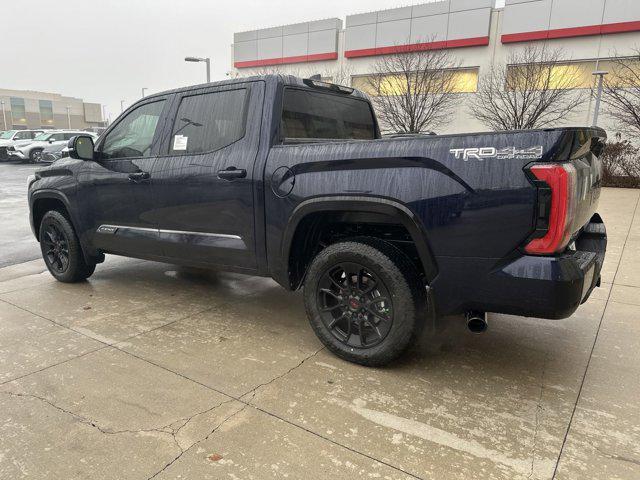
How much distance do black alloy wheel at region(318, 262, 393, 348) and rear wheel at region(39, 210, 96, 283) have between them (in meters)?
3.07

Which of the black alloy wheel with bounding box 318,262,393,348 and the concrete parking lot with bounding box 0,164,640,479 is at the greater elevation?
the black alloy wheel with bounding box 318,262,393,348

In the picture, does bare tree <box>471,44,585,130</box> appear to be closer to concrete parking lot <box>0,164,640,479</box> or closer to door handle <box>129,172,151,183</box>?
concrete parking lot <box>0,164,640,479</box>

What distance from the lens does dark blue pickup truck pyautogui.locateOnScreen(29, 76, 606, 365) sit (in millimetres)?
2457

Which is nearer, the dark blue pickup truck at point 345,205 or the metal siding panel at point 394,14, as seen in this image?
the dark blue pickup truck at point 345,205

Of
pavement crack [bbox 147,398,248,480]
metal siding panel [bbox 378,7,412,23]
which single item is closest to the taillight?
pavement crack [bbox 147,398,248,480]

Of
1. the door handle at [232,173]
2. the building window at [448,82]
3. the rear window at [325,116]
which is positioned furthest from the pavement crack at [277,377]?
the building window at [448,82]

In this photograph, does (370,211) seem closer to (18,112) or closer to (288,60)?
(288,60)

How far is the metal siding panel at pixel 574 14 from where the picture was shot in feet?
67.2

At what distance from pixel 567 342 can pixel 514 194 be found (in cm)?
181

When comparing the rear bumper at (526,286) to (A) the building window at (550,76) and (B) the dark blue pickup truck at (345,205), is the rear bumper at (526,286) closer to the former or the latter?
(B) the dark blue pickup truck at (345,205)

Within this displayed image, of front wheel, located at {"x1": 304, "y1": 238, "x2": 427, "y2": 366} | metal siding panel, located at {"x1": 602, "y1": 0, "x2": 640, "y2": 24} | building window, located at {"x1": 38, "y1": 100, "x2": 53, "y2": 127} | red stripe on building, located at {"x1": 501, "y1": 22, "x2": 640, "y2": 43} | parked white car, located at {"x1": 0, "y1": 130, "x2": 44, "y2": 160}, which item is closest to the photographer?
front wheel, located at {"x1": 304, "y1": 238, "x2": 427, "y2": 366}

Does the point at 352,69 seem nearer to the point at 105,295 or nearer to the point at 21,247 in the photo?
the point at 21,247

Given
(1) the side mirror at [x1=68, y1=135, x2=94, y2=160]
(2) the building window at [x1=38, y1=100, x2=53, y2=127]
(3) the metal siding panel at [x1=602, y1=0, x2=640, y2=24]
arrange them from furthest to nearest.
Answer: (2) the building window at [x1=38, y1=100, x2=53, y2=127] < (3) the metal siding panel at [x1=602, y1=0, x2=640, y2=24] < (1) the side mirror at [x1=68, y1=135, x2=94, y2=160]

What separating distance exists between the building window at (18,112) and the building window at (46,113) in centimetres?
416
